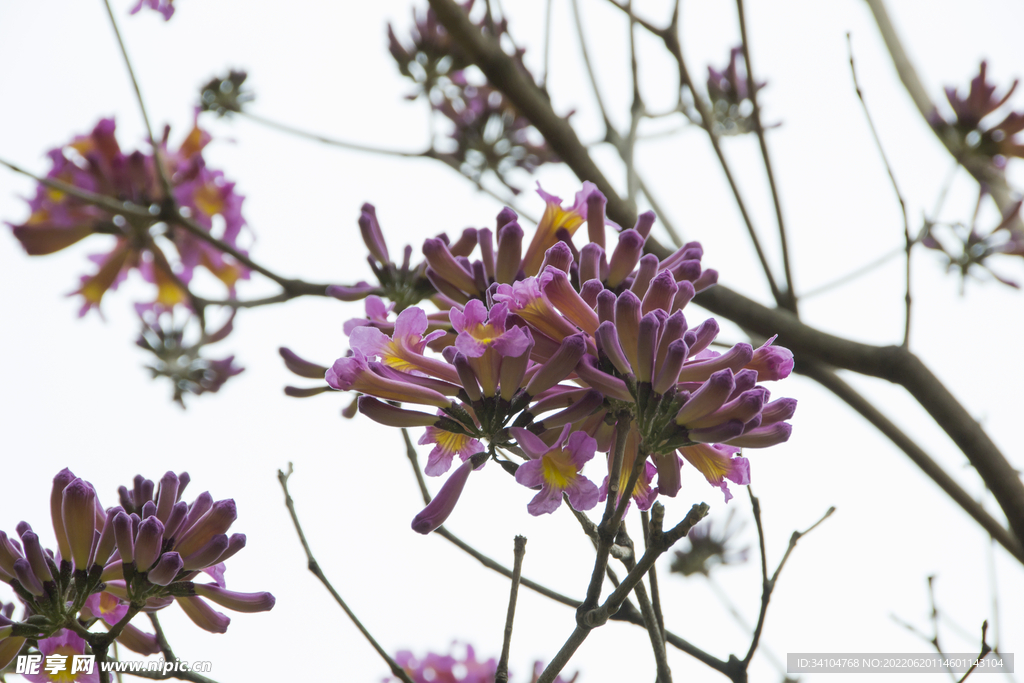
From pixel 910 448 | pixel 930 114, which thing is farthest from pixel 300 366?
pixel 930 114

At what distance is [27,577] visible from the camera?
112 cm

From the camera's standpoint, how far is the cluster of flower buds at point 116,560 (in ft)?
3.74

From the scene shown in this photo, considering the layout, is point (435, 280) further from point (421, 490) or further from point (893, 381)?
point (893, 381)

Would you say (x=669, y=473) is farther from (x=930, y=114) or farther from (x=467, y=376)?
(x=930, y=114)

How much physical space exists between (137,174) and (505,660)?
7.96 feet

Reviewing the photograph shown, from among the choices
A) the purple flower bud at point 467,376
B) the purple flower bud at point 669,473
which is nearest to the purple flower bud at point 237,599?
the purple flower bud at point 467,376

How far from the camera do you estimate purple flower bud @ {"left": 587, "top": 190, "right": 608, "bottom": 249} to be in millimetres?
1287

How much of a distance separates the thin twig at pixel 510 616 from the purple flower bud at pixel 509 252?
16.0 inches

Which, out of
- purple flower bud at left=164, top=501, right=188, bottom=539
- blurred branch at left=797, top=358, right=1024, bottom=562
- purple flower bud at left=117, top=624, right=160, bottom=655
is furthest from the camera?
blurred branch at left=797, top=358, right=1024, bottom=562

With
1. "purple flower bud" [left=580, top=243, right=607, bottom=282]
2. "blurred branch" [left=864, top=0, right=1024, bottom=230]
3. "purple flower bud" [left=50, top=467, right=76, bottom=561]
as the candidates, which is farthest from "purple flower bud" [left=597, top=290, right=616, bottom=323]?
"blurred branch" [left=864, top=0, right=1024, bottom=230]

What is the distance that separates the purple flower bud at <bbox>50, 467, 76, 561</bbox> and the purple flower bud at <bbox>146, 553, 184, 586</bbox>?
139 millimetres

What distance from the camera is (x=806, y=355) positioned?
222 cm

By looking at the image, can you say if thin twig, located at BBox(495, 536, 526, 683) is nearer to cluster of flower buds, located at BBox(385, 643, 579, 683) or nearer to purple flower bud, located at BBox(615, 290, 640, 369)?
purple flower bud, located at BBox(615, 290, 640, 369)

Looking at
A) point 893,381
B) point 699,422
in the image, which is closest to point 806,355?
point 893,381
